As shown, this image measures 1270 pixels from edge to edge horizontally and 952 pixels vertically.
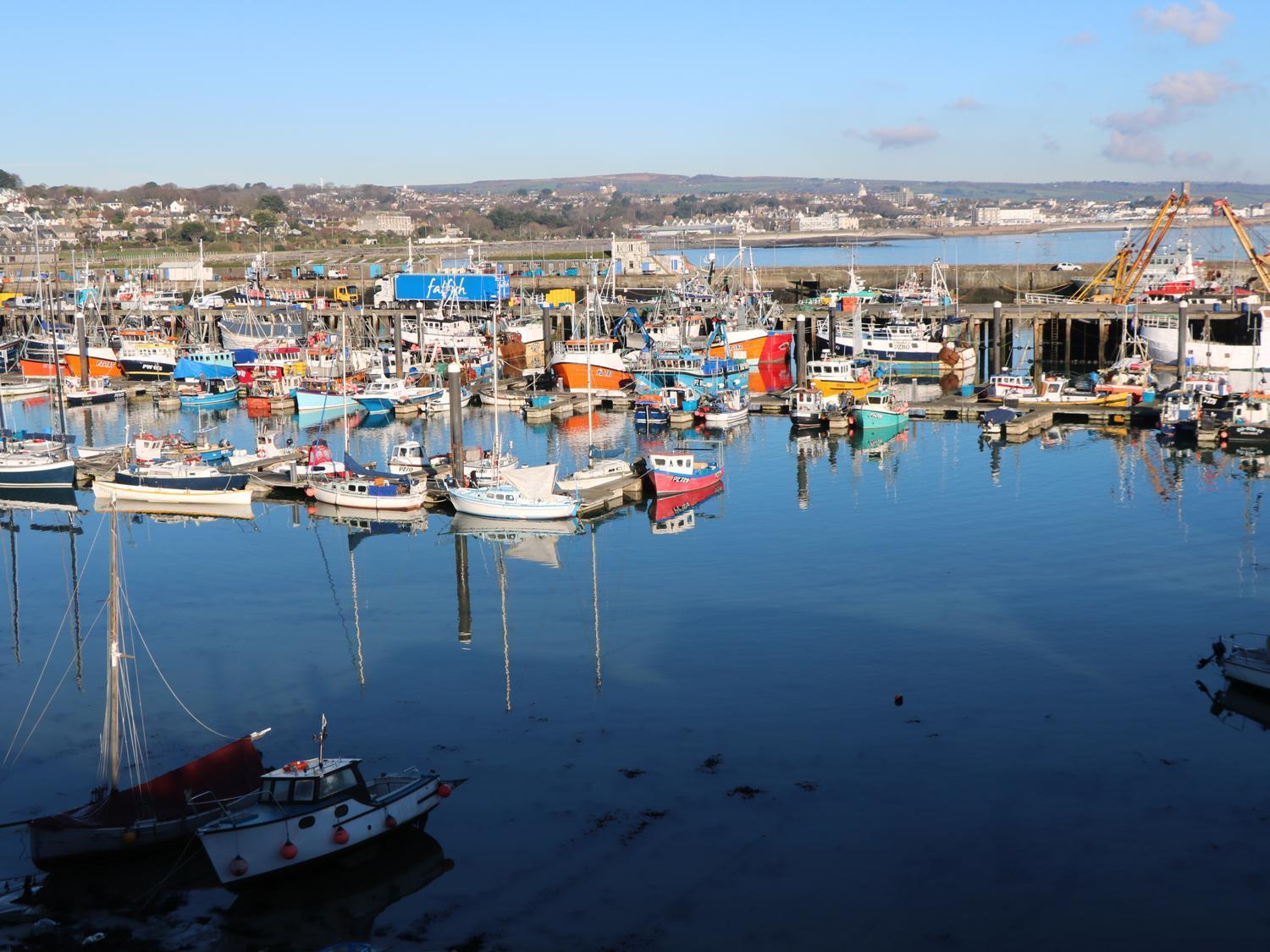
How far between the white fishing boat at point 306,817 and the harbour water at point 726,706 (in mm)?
496

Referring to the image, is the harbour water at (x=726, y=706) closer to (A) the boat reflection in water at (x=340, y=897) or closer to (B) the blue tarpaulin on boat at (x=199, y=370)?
(A) the boat reflection in water at (x=340, y=897)

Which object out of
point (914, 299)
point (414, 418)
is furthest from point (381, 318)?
point (914, 299)

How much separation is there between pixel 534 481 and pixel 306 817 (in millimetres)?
18162

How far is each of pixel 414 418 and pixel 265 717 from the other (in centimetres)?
3165

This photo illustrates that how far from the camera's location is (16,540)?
33625 mm

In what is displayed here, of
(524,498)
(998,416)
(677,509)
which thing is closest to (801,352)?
(998,416)

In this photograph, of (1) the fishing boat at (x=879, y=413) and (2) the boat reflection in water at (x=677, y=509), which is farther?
(1) the fishing boat at (x=879, y=413)

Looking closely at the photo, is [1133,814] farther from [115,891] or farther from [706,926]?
[115,891]

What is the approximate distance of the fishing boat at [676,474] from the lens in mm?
36625

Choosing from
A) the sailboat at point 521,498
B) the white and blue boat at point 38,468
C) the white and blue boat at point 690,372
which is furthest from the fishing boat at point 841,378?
the white and blue boat at point 38,468

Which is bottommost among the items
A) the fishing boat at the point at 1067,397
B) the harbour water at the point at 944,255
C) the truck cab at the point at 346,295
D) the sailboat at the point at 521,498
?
the sailboat at the point at 521,498

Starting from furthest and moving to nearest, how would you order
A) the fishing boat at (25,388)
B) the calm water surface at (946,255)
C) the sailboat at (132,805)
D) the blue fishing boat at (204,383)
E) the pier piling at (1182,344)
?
the calm water surface at (946,255), the fishing boat at (25,388), the blue fishing boat at (204,383), the pier piling at (1182,344), the sailboat at (132,805)

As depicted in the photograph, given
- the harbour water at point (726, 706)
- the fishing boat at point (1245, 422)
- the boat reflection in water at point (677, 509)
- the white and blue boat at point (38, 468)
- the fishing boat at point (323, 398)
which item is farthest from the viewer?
the fishing boat at point (323, 398)

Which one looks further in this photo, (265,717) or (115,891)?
(265,717)
